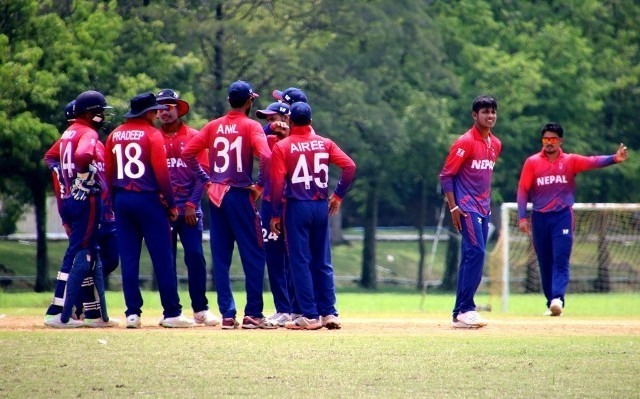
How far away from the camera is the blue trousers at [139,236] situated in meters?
16.3

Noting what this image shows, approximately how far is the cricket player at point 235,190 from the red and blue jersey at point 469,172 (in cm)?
211

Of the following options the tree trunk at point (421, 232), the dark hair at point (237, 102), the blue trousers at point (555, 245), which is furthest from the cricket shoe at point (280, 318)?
the tree trunk at point (421, 232)

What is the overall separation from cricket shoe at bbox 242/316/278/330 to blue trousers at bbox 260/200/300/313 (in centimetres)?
56

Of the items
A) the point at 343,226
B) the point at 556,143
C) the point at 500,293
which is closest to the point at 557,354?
the point at 556,143

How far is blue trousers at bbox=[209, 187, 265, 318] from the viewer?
645 inches

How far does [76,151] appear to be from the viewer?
1628 centimetres

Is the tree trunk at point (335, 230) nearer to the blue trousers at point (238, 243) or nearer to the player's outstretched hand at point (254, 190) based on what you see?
the blue trousers at point (238, 243)

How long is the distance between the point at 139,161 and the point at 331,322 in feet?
8.99

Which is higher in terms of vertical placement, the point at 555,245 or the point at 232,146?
the point at 232,146

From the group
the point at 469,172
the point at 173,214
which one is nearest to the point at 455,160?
the point at 469,172

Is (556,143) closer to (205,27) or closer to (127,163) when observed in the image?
(127,163)

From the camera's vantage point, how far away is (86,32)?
3419cm

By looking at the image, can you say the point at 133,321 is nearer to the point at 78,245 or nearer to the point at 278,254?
the point at 78,245

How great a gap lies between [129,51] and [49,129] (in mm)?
5048
